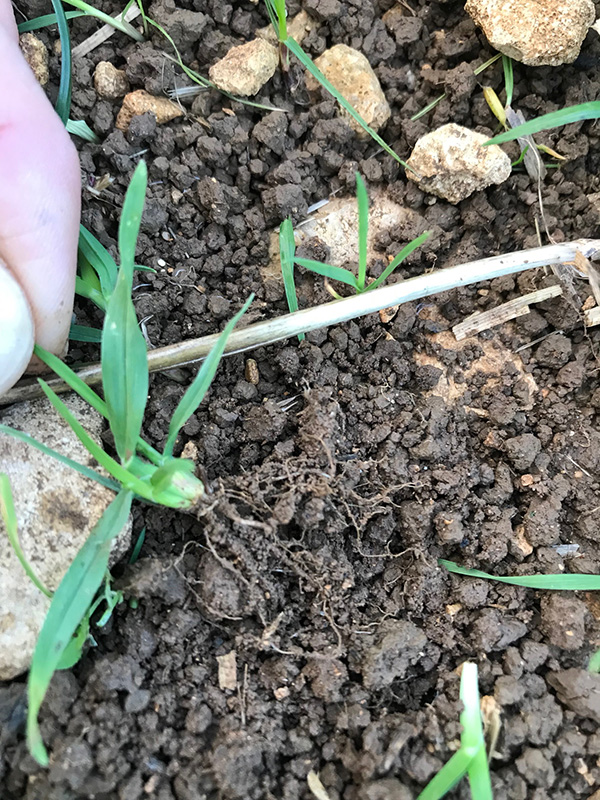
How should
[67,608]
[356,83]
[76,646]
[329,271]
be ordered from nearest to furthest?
[67,608] < [76,646] < [329,271] < [356,83]

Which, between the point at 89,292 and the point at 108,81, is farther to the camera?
the point at 108,81

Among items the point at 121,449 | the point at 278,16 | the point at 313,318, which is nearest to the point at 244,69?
the point at 278,16

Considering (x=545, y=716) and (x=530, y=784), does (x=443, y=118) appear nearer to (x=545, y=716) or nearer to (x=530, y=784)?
(x=545, y=716)

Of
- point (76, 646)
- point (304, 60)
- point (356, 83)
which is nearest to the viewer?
point (76, 646)

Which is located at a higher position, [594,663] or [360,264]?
[360,264]

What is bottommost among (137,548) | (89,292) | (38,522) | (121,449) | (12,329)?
(137,548)

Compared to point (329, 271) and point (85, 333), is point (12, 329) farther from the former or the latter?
point (329, 271)

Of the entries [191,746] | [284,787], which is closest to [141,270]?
[191,746]
